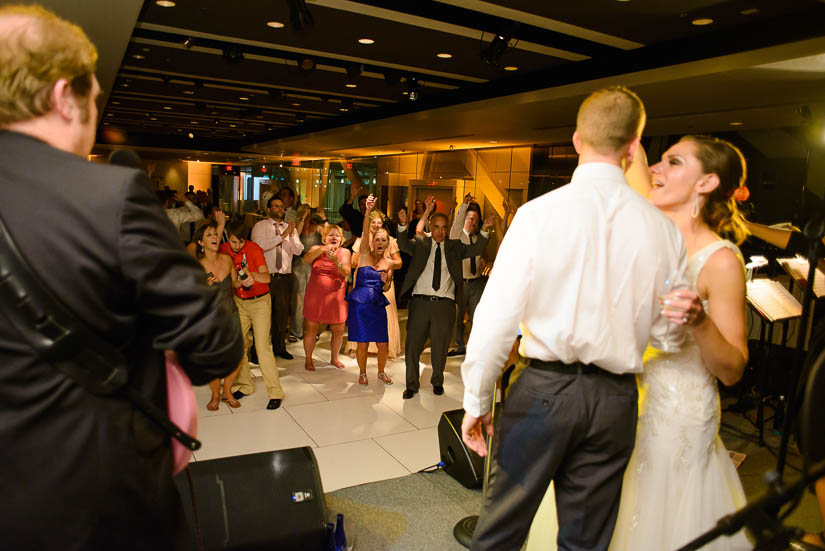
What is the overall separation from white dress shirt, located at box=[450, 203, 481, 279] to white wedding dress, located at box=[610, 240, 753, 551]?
11.8ft

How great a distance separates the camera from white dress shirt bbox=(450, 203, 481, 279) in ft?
18.2

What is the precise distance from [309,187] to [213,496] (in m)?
20.3

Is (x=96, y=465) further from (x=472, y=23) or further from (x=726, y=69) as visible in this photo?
(x=726, y=69)

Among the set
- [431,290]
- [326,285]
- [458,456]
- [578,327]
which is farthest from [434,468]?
[326,285]

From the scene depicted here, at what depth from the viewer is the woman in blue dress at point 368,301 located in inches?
206

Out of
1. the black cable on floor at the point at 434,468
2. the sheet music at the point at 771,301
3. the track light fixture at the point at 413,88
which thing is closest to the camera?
the black cable on floor at the point at 434,468

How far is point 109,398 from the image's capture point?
3.34 feet

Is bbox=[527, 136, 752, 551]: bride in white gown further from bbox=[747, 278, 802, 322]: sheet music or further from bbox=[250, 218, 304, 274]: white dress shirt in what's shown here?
bbox=[250, 218, 304, 274]: white dress shirt

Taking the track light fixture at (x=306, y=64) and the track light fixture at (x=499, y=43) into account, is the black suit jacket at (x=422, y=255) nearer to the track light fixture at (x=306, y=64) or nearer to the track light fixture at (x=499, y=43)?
the track light fixture at (x=499, y=43)

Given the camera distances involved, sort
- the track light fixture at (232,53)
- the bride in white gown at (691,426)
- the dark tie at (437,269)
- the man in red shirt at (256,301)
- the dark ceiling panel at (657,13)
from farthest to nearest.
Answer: the track light fixture at (232,53), the dark tie at (437,269), the man in red shirt at (256,301), the dark ceiling panel at (657,13), the bride in white gown at (691,426)

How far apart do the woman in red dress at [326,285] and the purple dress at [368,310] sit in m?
0.37

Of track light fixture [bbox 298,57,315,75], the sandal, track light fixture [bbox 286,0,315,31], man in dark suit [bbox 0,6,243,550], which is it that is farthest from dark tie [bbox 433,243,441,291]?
man in dark suit [bbox 0,6,243,550]

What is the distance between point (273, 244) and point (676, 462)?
484 centimetres

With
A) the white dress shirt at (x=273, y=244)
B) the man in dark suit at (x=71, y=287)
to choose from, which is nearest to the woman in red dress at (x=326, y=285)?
the white dress shirt at (x=273, y=244)
